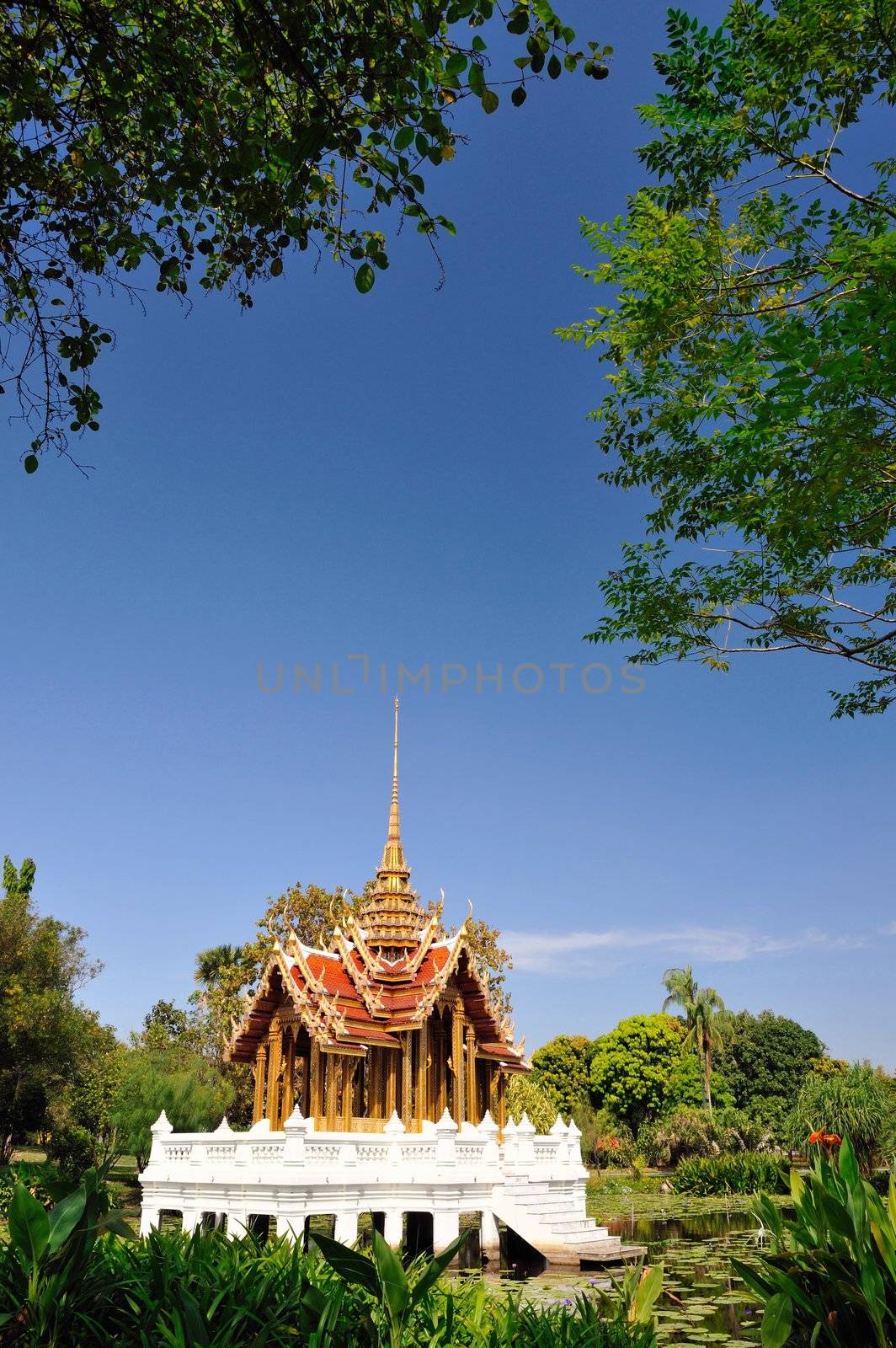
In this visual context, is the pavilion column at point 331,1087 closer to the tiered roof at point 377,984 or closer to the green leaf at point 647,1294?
the tiered roof at point 377,984

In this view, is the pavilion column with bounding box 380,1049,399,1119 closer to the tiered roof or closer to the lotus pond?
the tiered roof

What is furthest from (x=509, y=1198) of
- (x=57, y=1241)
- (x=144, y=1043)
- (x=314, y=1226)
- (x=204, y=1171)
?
(x=144, y=1043)

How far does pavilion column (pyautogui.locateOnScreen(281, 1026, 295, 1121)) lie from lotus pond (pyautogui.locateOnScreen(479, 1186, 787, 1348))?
6.17 meters

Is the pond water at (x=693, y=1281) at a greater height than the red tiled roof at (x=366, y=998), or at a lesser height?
lesser

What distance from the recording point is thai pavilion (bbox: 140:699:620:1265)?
14.4 metres

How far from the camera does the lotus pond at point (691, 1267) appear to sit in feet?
30.8

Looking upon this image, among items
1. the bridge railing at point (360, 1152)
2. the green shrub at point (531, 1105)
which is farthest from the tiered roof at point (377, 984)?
the green shrub at point (531, 1105)

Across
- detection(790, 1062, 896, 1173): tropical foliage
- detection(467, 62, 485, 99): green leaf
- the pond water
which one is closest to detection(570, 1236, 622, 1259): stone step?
the pond water

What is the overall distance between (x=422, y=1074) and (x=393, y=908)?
3932mm

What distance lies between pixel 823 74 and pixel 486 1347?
1003 centimetres

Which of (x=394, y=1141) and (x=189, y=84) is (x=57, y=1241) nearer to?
(x=189, y=84)

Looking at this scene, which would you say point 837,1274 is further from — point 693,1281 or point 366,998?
point 366,998

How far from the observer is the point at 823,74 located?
27.7 ft

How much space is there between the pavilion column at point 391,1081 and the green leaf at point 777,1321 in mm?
13924
